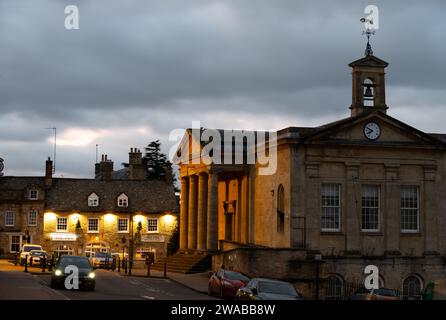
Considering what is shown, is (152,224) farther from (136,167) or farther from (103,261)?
(103,261)

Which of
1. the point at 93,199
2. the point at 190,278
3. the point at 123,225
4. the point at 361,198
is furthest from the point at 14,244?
the point at 361,198

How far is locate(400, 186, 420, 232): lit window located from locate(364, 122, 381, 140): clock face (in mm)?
3828

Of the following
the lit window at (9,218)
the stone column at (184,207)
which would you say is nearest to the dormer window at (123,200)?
the lit window at (9,218)

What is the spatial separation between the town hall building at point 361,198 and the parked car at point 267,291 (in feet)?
54.9

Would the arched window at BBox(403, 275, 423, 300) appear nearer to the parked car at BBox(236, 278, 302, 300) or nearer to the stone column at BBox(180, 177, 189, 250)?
the parked car at BBox(236, 278, 302, 300)

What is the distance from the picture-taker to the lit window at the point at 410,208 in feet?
171

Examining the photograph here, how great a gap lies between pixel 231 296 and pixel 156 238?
43.5 m

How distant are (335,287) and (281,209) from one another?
20.0 feet

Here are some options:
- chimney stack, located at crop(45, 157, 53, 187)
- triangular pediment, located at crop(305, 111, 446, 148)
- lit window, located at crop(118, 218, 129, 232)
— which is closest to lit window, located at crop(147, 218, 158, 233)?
lit window, located at crop(118, 218, 129, 232)

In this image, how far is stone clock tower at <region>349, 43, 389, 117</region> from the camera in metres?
52.1

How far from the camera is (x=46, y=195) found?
81.7 m

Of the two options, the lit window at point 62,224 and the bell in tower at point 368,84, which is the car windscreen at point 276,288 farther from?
the lit window at point 62,224
